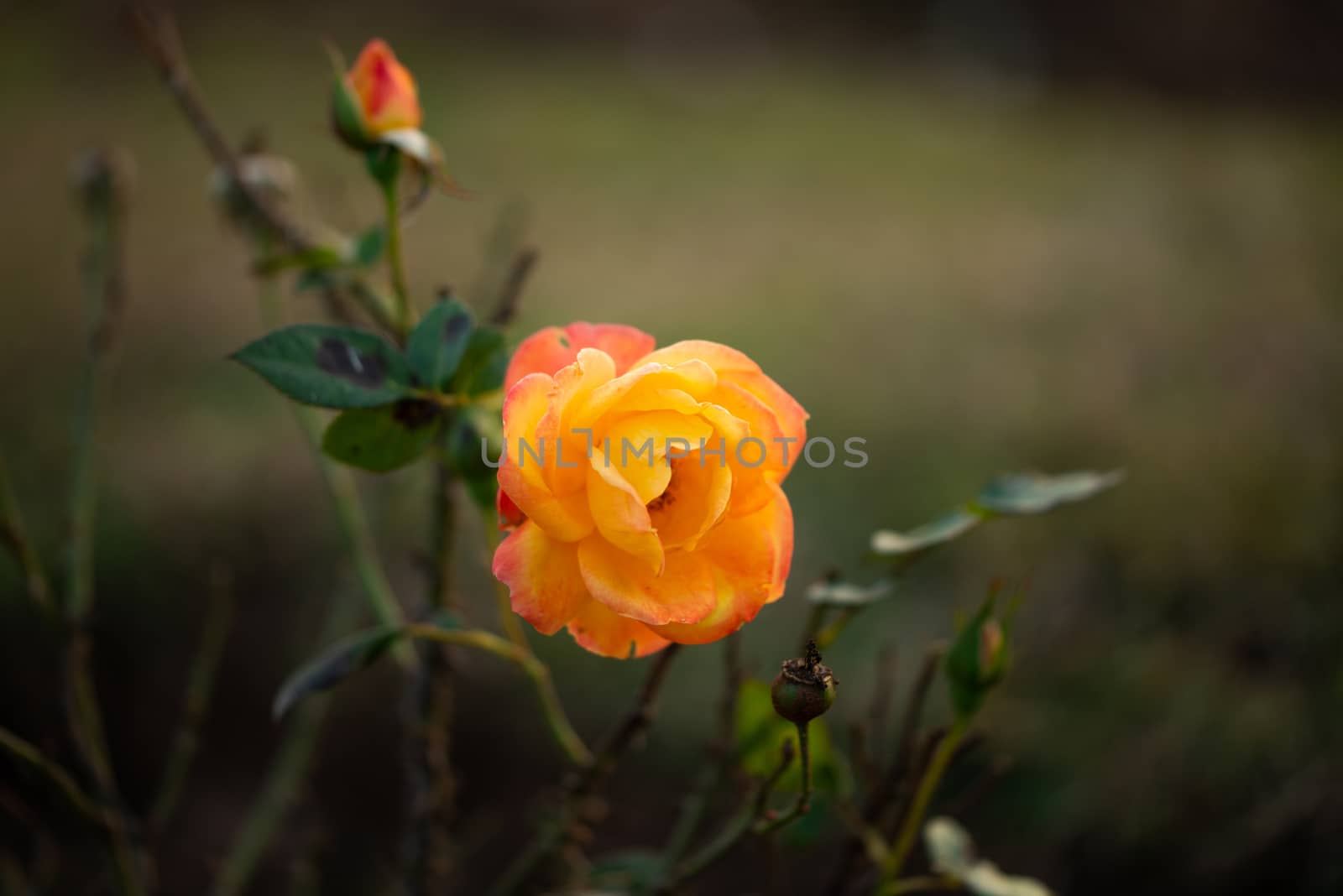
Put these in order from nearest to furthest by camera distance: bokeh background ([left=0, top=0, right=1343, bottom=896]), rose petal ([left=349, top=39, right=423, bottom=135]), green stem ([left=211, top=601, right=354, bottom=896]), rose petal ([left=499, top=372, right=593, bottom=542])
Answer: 1. rose petal ([left=499, top=372, right=593, bottom=542])
2. rose petal ([left=349, top=39, right=423, bottom=135])
3. green stem ([left=211, top=601, right=354, bottom=896])
4. bokeh background ([left=0, top=0, right=1343, bottom=896])

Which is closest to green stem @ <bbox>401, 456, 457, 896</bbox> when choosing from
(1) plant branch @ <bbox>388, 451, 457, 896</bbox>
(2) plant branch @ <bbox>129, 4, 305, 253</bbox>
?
(1) plant branch @ <bbox>388, 451, 457, 896</bbox>

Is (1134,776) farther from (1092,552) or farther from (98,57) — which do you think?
(98,57)

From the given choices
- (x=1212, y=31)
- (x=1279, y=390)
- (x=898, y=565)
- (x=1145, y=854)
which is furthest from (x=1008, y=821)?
(x=1212, y=31)

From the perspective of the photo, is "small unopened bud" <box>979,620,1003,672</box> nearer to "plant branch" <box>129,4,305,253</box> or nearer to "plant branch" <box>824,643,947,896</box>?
"plant branch" <box>824,643,947,896</box>

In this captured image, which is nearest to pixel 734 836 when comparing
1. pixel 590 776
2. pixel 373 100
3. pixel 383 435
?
pixel 590 776

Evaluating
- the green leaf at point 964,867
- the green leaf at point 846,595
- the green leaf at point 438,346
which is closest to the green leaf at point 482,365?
the green leaf at point 438,346
